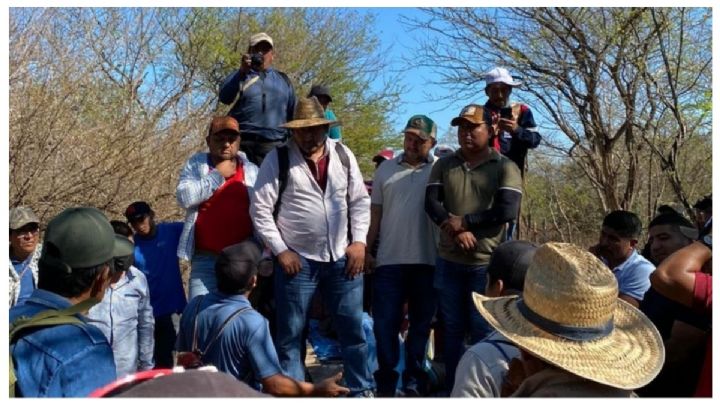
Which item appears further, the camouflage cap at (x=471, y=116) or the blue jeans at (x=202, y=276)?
the camouflage cap at (x=471, y=116)

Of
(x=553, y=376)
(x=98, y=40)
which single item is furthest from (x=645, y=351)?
(x=98, y=40)

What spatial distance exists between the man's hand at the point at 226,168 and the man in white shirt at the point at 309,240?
346 mm

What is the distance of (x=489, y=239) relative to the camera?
477 cm

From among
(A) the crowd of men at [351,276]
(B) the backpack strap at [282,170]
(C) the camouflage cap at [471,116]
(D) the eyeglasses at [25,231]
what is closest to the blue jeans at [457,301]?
(A) the crowd of men at [351,276]

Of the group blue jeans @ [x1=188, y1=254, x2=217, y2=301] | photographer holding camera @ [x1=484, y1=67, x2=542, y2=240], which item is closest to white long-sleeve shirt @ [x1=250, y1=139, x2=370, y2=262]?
blue jeans @ [x1=188, y1=254, x2=217, y2=301]

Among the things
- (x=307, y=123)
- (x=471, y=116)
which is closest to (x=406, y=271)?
(x=471, y=116)

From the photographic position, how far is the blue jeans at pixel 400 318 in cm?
502

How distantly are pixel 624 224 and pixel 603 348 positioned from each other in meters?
2.59

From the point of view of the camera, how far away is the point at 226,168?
4969 mm

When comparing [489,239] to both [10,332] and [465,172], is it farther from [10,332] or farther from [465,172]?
[10,332]

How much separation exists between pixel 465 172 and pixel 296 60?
14567mm

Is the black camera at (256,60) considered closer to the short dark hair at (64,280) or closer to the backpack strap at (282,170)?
the backpack strap at (282,170)

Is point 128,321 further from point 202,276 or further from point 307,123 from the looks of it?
point 307,123

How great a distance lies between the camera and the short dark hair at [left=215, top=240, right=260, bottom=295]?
3506 millimetres
